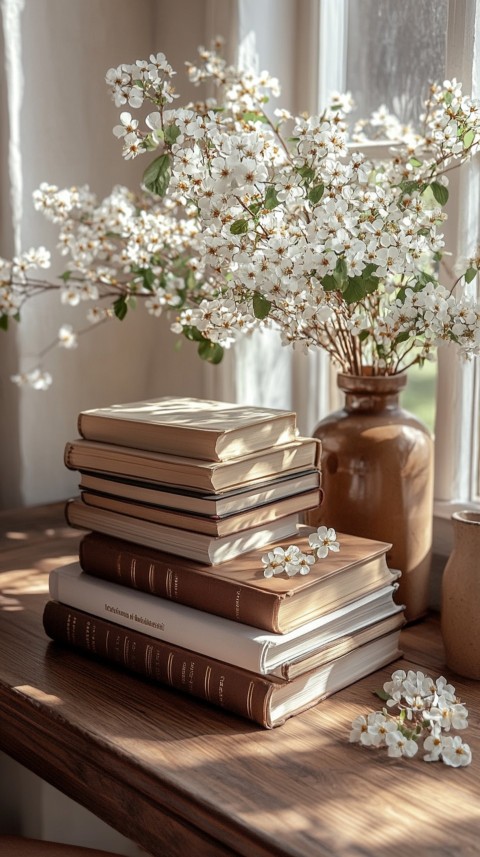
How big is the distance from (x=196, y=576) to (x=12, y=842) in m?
0.42

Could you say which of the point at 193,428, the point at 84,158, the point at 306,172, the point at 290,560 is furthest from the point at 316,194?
the point at 84,158

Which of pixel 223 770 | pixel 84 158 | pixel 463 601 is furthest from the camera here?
pixel 84 158

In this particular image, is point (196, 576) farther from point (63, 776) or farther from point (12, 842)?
point (12, 842)

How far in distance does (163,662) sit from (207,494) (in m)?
0.20

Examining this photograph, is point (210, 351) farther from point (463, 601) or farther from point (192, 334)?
point (463, 601)

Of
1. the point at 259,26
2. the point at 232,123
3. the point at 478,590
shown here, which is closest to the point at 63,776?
the point at 478,590

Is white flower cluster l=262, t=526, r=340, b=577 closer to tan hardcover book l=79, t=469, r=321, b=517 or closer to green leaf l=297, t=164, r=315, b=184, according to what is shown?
tan hardcover book l=79, t=469, r=321, b=517

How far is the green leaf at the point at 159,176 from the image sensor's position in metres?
1.05

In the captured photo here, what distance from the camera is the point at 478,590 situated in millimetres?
1059

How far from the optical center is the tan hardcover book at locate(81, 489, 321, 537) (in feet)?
3.31

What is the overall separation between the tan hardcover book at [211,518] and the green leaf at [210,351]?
356mm

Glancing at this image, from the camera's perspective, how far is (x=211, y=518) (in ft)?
3.28

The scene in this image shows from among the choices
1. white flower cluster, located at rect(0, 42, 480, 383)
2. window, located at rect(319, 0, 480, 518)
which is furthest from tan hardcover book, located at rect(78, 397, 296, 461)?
window, located at rect(319, 0, 480, 518)

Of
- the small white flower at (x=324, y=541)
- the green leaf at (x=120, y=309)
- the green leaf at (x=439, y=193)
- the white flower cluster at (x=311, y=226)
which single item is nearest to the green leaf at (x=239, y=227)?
the white flower cluster at (x=311, y=226)
